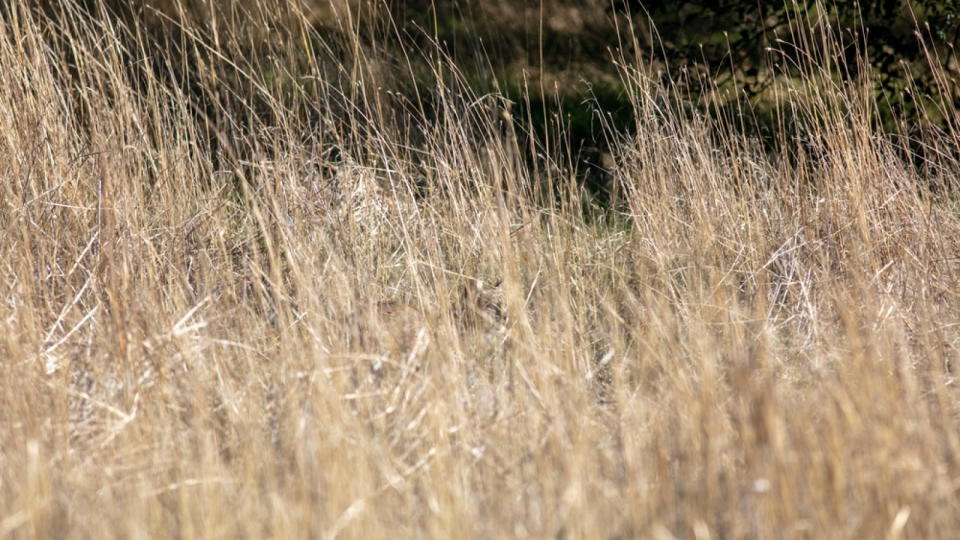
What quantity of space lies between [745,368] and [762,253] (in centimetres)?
134

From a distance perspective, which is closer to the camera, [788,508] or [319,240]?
[788,508]

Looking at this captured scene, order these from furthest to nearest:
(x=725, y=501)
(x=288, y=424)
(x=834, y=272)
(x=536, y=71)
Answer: (x=536, y=71), (x=834, y=272), (x=288, y=424), (x=725, y=501)

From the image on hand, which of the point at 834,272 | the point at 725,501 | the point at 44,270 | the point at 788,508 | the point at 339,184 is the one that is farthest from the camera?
the point at 339,184

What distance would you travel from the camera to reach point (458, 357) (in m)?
2.07

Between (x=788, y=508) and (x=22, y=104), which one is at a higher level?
(x=22, y=104)

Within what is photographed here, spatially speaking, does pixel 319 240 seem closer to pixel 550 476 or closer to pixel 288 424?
pixel 288 424

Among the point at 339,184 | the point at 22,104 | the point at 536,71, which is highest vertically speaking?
the point at 22,104

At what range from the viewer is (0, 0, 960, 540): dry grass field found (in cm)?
152

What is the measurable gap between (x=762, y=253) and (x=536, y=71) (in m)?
3.00

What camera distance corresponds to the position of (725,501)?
1.55 m

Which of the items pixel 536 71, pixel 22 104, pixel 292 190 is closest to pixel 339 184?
pixel 292 190

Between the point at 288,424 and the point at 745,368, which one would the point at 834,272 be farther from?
the point at 288,424

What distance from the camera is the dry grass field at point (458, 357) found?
4.99 feet

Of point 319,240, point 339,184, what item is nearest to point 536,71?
point 339,184
